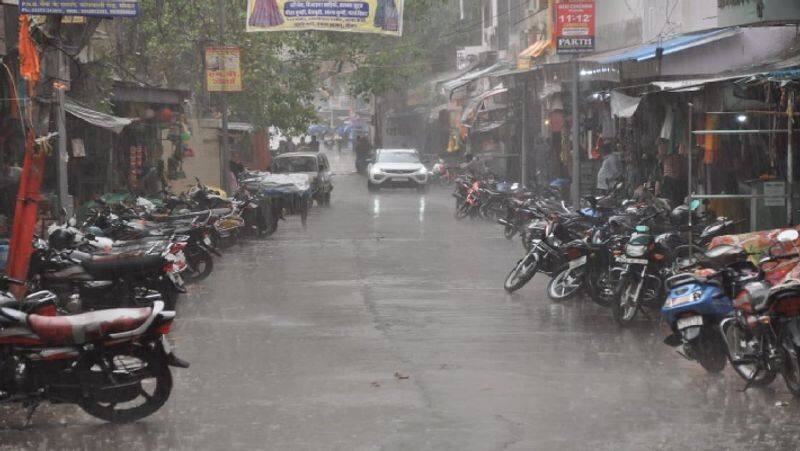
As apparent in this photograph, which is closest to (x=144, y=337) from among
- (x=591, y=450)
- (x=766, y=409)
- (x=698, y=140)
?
(x=591, y=450)

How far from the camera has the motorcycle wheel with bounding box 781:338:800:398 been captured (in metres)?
8.38

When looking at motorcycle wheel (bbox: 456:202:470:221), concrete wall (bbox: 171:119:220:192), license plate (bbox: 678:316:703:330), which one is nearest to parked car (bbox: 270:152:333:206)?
concrete wall (bbox: 171:119:220:192)

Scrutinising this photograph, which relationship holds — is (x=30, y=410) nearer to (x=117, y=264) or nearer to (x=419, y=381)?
(x=419, y=381)

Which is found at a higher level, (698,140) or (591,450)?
(698,140)

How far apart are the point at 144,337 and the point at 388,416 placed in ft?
5.43

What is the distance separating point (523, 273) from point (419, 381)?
19.5ft

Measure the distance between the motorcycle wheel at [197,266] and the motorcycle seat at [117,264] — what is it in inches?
165

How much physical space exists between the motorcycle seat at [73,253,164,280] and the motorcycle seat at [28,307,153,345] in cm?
425

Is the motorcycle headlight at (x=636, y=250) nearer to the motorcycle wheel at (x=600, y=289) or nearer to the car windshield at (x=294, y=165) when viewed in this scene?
the motorcycle wheel at (x=600, y=289)

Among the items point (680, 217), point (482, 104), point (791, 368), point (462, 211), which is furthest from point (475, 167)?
point (791, 368)

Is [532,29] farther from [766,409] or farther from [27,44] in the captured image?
[766,409]

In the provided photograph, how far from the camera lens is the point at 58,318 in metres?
7.90

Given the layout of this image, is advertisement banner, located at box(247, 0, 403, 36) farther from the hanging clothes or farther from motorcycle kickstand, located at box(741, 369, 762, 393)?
motorcycle kickstand, located at box(741, 369, 762, 393)

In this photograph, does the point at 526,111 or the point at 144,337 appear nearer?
the point at 144,337
